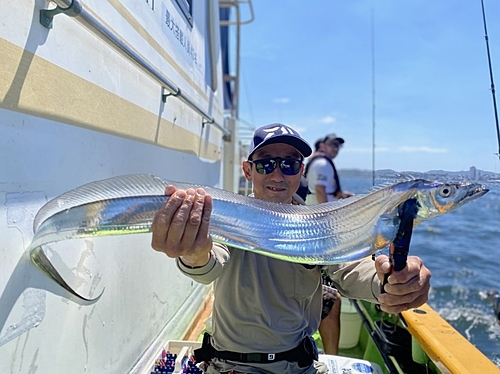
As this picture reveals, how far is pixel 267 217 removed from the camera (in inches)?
61.1

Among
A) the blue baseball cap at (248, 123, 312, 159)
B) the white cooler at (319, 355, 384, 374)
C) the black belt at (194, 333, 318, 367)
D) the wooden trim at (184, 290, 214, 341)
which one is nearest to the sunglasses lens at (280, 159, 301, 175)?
the blue baseball cap at (248, 123, 312, 159)

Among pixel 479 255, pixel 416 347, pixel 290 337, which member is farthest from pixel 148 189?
pixel 479 255

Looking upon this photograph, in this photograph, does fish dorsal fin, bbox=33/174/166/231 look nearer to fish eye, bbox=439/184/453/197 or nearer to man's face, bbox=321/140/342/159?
fish eye, bbox=439/184/453/197

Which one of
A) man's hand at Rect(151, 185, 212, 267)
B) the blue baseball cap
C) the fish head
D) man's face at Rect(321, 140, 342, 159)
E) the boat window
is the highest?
the boat window

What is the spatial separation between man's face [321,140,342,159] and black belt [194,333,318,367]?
4.48 meters

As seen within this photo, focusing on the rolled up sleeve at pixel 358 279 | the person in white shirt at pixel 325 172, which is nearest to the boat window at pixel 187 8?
the rolled up sleeve at pixel 358 279

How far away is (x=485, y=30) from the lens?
10.6ft

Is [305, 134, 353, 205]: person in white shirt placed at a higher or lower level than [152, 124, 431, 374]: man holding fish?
higher

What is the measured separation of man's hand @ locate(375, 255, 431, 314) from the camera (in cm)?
149

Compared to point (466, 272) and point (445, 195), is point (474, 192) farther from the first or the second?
point (466, 272)

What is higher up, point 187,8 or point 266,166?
point 187,8

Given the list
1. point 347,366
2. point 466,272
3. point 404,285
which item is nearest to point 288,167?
point 404,285

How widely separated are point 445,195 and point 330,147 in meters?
4.95

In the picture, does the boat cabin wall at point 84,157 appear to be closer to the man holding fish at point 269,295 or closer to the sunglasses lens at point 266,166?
the man holding fish at point 269,295
